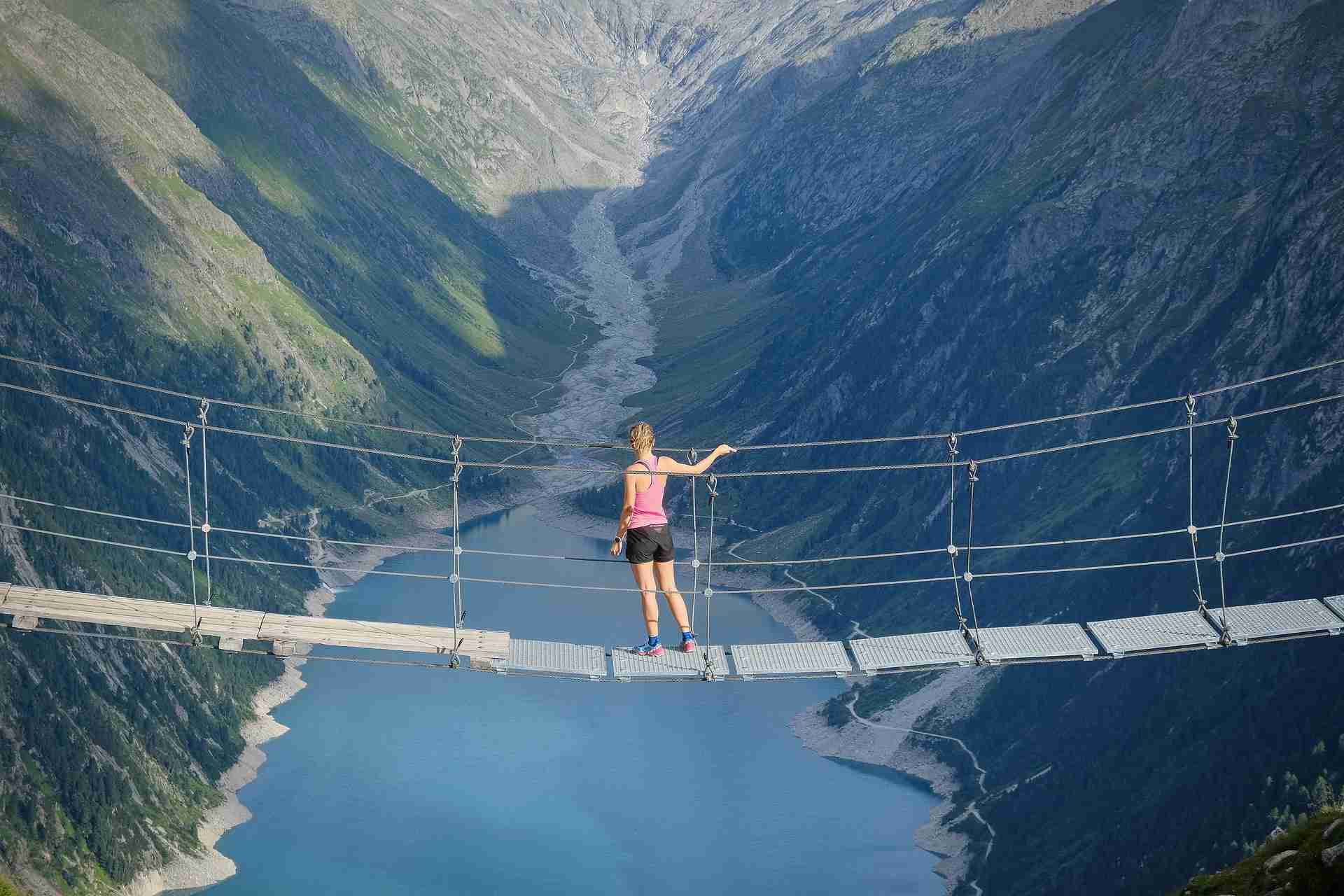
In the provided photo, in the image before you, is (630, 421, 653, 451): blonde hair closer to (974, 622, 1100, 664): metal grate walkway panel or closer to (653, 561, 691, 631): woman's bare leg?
(653, 561, 691, 631): woman's bare leg

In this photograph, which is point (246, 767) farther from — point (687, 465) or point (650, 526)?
point (687, 465)

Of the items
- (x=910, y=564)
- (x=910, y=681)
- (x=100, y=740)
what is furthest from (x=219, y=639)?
(x=910, y=564)

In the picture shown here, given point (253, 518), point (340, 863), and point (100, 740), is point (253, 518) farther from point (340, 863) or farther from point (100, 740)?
point (340, 863)

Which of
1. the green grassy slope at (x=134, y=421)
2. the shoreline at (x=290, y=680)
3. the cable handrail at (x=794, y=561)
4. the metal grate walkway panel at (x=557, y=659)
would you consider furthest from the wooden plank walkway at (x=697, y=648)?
the green grassy slope at (x=134, y=421)

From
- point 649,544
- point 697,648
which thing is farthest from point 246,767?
point 649,544

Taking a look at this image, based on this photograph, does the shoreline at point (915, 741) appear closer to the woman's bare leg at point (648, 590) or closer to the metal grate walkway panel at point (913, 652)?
the metal grate walkway panel at point (913, 652)

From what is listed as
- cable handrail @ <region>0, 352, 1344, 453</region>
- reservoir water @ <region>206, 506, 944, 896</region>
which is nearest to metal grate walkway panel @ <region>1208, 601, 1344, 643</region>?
cable handrail @ <region>0, 352, 1344, 453</region>
